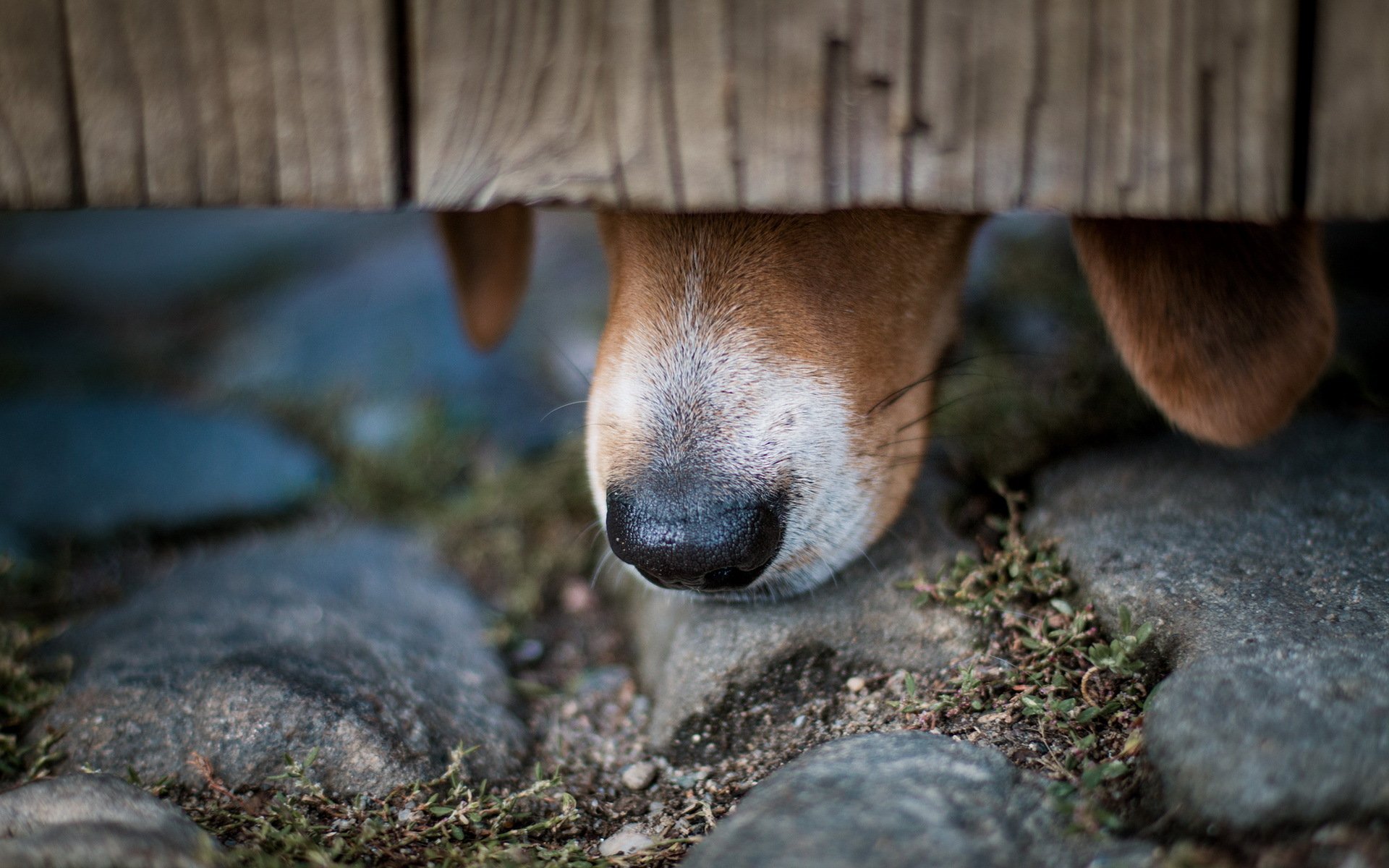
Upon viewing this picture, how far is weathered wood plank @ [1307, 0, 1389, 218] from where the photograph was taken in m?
1.42

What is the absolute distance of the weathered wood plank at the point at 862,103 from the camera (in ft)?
4.83

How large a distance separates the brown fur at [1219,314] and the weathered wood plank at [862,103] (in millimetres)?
490

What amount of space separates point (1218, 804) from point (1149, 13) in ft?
3.44

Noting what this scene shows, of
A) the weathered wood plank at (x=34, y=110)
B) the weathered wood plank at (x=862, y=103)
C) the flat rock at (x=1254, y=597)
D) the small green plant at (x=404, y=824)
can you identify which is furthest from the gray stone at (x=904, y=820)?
the weathered wood plank at (x=34, y=110)

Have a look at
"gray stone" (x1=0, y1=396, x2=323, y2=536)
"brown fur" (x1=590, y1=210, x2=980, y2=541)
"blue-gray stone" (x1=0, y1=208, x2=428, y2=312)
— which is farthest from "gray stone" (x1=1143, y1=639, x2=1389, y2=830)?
"blue-gray stone" (x1=0, y1=208, x2=428, y2=312)

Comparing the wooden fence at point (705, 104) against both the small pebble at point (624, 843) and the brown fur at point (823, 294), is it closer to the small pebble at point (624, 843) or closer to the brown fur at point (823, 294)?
the brown fur at point (823, 294)

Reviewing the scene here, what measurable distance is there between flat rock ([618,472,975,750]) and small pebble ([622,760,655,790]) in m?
0.06

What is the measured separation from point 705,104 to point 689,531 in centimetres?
68

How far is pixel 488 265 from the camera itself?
323 cm

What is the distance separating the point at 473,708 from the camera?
6.71ft

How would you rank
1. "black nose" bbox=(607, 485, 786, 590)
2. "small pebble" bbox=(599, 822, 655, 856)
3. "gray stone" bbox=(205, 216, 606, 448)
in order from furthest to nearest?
"gray stone" bbox=(205, 216, 606, 448)
"black nose" bbox=(607, 485, 786, 590)
"small pebble" bbox=(599, 822, 655, 856)

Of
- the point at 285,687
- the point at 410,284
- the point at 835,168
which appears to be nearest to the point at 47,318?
the point at 410,284

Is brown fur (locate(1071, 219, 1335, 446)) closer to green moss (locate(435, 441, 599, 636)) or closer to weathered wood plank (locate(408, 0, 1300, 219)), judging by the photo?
weathered wood plank (locate(408, 0, 1300, 219))

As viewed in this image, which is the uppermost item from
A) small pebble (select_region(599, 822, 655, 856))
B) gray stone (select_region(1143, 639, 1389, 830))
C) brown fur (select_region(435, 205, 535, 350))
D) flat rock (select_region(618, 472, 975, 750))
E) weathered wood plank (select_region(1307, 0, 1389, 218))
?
weathered wood plank (select_region(1307, 0, 1389, 218))
